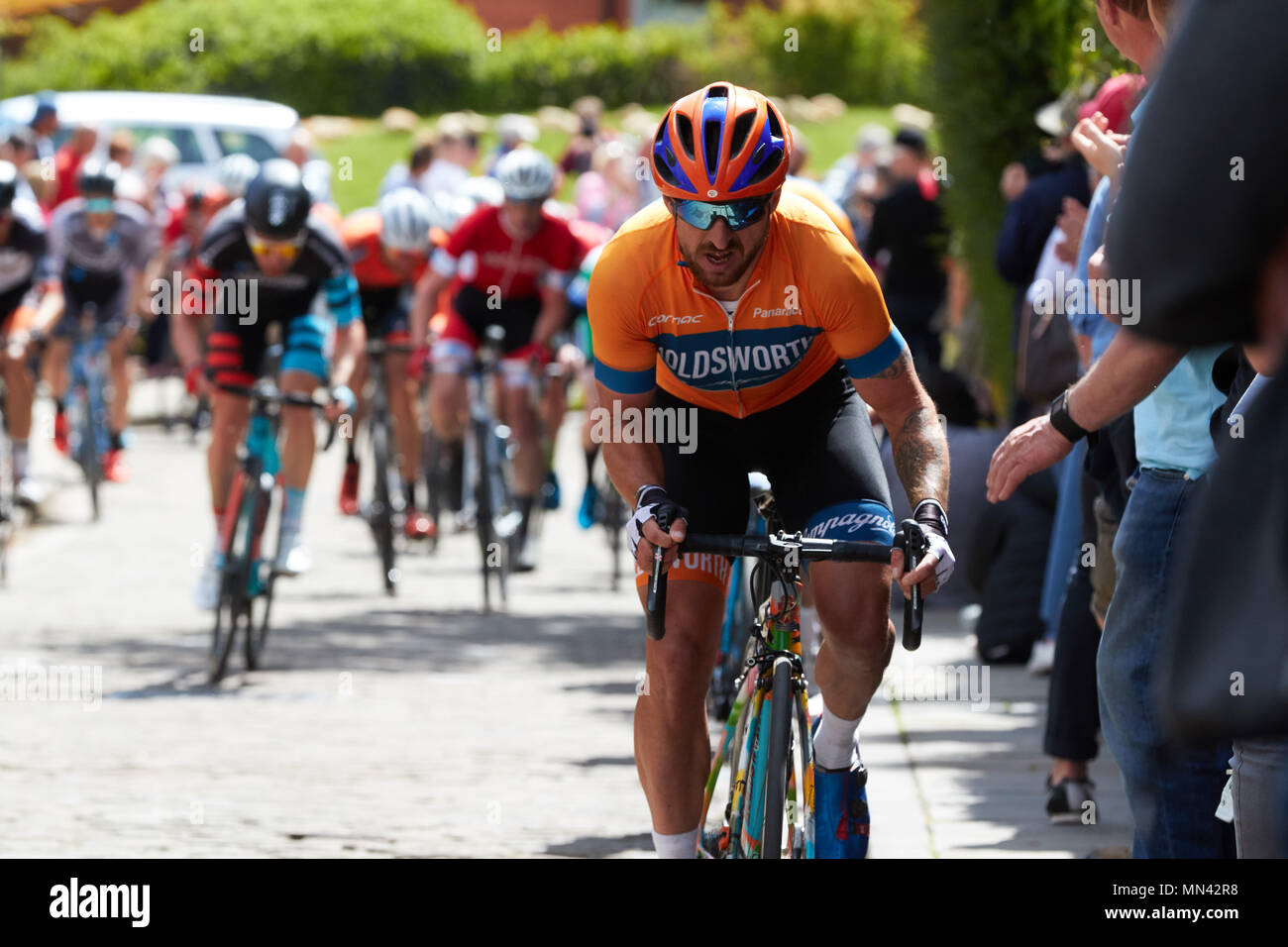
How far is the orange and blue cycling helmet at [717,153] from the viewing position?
441 centimetres

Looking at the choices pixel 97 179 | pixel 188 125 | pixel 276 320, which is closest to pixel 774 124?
pixel 276 320

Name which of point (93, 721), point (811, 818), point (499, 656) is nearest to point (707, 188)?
point (811, 818)

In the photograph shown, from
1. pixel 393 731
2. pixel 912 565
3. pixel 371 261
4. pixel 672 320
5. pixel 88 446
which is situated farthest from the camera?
pixel 88 446

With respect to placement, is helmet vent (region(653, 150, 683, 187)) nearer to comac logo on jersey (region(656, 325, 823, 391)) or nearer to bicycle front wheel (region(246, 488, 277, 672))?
comac logo on jersey (region(656, 325, 823, 391))

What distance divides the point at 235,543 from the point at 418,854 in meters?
3.38

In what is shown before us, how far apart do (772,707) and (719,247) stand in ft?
3.12

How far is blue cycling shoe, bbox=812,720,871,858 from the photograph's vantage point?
15.9ft

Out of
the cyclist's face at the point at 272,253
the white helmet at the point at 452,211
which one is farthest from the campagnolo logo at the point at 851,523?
the white helmet at the point at 452,211

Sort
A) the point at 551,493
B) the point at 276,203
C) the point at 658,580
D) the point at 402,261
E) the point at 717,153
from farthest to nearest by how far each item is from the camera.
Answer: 1. the point at 402,261
2. the point at 551,493
3. the point at 276,203
4. the point at 717,153
5. the point at 658,580

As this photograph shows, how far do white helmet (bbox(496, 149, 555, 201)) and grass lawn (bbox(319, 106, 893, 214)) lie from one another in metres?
23.1

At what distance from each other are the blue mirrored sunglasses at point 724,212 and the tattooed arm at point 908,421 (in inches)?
18.4

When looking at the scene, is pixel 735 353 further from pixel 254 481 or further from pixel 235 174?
pixel 235 174

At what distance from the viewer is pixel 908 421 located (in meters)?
4.71

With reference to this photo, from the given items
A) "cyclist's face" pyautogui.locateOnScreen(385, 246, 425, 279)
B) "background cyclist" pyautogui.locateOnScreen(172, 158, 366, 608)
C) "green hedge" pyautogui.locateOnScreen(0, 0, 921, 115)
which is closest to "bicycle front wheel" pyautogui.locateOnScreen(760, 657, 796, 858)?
"background cyclist" pyautogui.locateOnScreen(172, 158, 366, 608)
